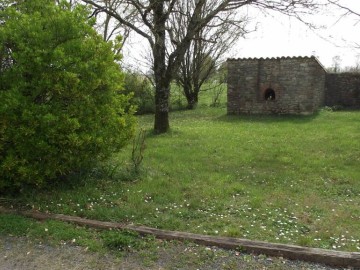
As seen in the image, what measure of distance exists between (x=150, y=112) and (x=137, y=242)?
19.3 metres

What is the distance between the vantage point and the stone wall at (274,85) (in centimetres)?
1750

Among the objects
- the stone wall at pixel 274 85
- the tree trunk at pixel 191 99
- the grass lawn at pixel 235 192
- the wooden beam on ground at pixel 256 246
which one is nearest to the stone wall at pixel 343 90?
the stone wall at pixel 274 85

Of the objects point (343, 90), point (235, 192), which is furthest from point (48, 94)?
point (343, 90)

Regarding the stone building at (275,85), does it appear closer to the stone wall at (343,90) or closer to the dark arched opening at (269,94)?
the dark arched opening at (269,94)

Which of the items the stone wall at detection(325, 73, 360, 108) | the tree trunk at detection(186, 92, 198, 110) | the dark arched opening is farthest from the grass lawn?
the tree trunk at detection(186, 92, 198, 110)

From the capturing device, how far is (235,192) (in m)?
6.44

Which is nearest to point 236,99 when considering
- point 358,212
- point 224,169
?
point 224,169

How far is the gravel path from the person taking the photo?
391 cm

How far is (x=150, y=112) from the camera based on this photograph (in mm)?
23500

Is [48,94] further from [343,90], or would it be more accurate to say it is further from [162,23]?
[343,90]

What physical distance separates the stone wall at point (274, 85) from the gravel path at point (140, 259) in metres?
14.8

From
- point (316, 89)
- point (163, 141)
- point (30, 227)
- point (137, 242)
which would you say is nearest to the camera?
point (137, 242)

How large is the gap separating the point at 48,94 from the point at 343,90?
62.5 ft

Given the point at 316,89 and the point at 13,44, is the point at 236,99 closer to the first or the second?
the point at 316,89
